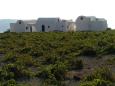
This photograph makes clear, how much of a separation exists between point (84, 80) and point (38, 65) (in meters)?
4.16

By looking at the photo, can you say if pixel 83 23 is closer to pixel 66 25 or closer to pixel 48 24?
pixel 66 25

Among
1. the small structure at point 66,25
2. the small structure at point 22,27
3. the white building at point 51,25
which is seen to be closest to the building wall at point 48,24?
the white building at point 51,25

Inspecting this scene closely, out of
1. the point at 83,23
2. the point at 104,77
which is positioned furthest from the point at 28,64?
the point at 83,23

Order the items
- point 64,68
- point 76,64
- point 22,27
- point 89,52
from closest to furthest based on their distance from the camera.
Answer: point 64,68, point 76,64, point 89,52, point 22,27

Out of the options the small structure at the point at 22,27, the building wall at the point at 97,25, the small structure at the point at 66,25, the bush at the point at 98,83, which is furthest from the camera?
the small structure at the point at 66,25

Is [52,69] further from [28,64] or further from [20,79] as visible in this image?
[28,64]

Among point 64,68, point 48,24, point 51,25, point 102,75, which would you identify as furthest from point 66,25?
point 102,75

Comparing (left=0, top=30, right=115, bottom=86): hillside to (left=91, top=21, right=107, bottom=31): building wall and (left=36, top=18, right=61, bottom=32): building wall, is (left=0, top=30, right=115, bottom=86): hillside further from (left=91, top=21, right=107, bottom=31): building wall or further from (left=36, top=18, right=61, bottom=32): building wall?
(left=36, top=18, right=61, bottom=32): building wall

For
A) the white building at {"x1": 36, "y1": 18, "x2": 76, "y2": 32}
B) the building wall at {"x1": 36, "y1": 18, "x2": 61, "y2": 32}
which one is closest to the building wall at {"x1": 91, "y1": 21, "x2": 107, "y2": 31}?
the white building at {"x1": 36, "y1": 18, "x2": 76, "y2": 32}

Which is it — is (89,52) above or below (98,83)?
above

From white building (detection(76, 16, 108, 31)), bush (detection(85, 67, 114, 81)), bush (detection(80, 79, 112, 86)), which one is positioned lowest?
bush (detection(80, 79, 112, 86))

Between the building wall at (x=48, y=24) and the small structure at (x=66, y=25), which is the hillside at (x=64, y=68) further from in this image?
the small structure at (x=66, y=25)

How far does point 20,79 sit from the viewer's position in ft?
48.3

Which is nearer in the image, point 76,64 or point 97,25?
point 76,64
